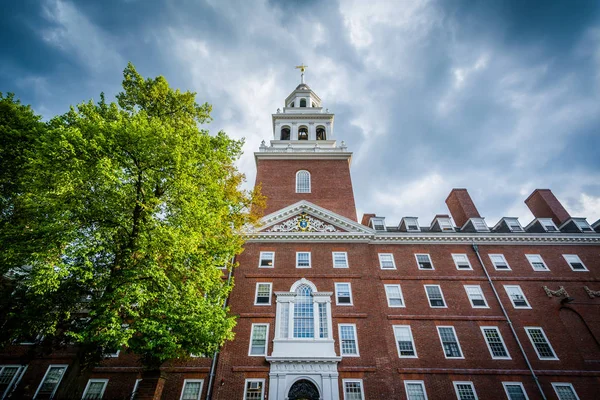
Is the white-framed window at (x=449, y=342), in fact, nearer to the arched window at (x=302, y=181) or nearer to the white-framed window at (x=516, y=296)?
the white-framed window at (x=516, y=296)

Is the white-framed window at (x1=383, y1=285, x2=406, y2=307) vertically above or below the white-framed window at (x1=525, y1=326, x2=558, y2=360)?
above

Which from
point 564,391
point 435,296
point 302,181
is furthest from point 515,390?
point 302,181

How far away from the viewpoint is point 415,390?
18.5 meters

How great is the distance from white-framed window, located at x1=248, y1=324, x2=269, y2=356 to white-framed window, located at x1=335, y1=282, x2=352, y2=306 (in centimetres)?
565

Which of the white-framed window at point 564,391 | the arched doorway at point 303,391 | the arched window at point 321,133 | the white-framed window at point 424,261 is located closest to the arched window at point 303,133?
the arched window at point 321,133

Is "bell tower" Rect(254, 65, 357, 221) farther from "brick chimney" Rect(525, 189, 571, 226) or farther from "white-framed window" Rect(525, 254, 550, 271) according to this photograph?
"brick chimney" Rect(525, 189, 571, 226)

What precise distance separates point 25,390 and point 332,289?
21.1 metres

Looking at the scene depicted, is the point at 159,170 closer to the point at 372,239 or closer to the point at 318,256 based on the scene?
the point at 318,256

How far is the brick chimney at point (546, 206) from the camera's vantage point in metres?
27.9

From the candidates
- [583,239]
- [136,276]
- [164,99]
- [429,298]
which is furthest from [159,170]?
[583,239]

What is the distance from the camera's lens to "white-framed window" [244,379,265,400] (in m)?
17.9

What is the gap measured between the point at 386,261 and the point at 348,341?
7.45 m

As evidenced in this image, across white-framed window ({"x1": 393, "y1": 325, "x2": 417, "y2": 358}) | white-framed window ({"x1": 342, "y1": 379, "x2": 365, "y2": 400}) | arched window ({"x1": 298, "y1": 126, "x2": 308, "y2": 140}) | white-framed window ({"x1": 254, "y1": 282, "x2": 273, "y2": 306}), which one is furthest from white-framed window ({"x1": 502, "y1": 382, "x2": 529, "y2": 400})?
arched window ({"x1": 298, "y1": 126, "x2": 308, "y2": 140})

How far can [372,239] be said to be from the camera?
25.1 metres
